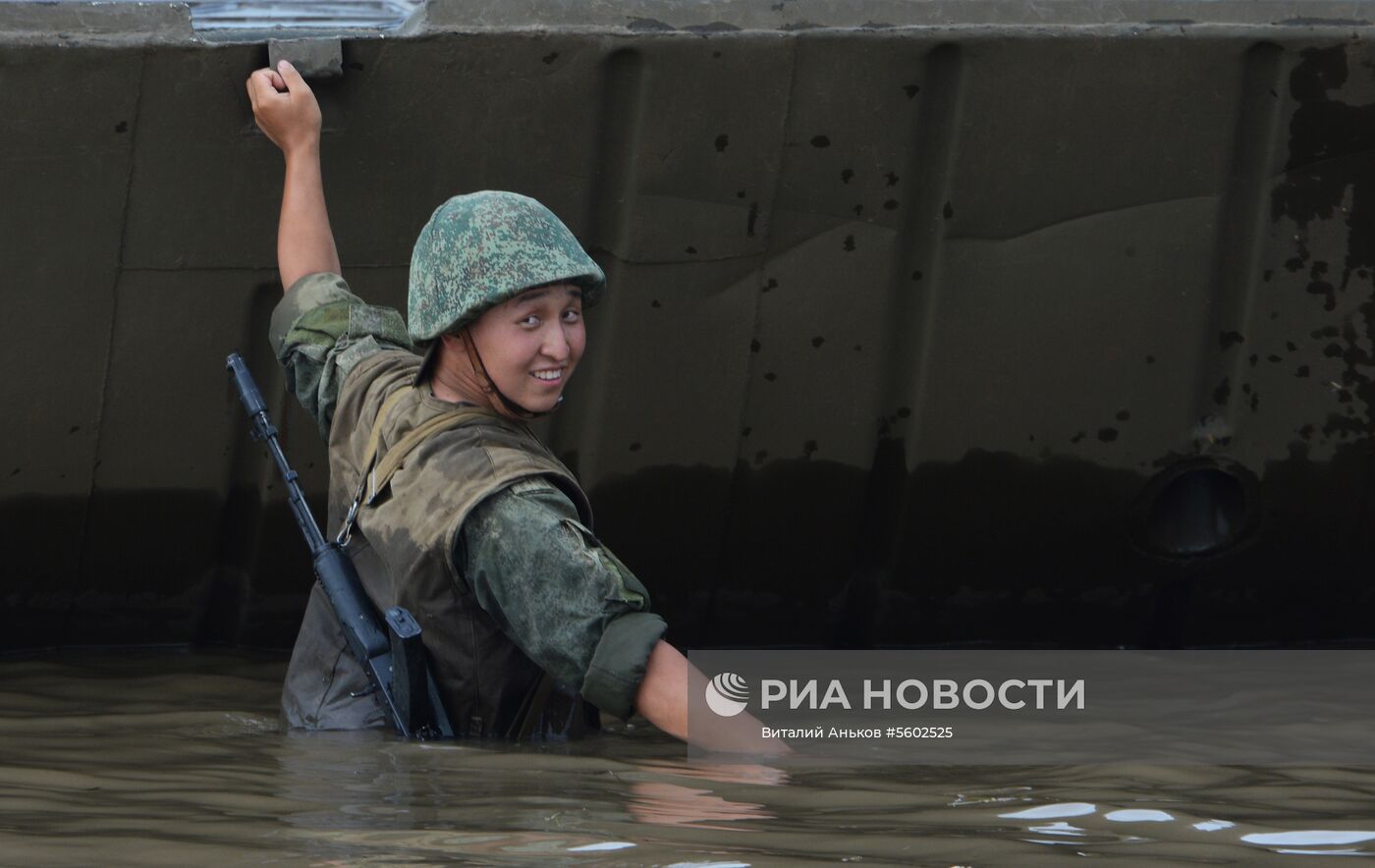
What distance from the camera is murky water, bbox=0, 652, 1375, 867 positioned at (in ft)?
7.66

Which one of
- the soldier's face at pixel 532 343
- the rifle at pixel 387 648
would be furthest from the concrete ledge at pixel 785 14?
the rifle at pixel 387 648

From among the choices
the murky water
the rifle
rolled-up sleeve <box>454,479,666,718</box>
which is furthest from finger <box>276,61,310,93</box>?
the murky water

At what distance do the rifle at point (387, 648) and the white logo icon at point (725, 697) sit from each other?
0.47 meters

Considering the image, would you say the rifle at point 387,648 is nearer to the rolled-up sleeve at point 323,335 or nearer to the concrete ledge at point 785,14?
the rolled-up sleeve at point 323,335

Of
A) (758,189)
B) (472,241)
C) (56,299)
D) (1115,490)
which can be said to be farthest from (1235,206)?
(56,299)

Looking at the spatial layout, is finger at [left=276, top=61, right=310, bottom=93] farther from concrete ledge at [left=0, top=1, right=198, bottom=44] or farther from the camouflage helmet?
the camouflage helmet

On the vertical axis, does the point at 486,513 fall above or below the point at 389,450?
below

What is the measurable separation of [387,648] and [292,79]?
1.07 m

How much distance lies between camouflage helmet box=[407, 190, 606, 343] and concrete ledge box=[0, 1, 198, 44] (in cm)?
78

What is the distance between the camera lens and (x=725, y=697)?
3049 millimetres

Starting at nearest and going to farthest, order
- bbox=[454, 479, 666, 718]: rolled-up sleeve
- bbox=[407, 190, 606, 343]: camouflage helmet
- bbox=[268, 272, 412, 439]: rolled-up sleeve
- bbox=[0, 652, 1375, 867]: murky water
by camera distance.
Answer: bbox=[0, 652, 1375, 867]: murky water < bbox=[454, 479, 666, 718]: rolled-up sleeve < bbox=[407, 190, 606, 343]: camouflage helmet < bbox=[268, 272, 412, 439]: rolled-up sleeve

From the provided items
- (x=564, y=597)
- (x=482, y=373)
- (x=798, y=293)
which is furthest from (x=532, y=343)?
(x=798, y=293)
